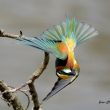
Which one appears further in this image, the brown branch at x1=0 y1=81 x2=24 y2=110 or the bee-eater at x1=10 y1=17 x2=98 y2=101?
the brown branch at x1=0 y1=81 x2=24 y2=110

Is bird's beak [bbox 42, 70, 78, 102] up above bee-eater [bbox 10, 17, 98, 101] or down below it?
below

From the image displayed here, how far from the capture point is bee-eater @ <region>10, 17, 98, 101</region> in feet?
1.37

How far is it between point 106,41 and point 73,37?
2203 millimetres

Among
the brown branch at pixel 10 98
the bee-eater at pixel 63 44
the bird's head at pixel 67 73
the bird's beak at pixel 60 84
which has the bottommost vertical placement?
the brown branch at pixel 10 98

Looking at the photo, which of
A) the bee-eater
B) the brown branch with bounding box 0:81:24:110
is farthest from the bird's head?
the brown branch with bounding box 0:81:24:110

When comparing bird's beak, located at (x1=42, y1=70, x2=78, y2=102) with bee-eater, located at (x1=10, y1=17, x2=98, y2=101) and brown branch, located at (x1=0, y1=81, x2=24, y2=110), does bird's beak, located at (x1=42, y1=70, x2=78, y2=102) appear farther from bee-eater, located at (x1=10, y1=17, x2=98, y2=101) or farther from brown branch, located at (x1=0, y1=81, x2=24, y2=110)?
brown branch, located at (x1=0, y1=81, x2=24, y2=110)

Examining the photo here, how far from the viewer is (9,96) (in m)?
0.54

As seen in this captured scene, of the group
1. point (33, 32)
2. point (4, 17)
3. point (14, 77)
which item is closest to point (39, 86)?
point (14, 77)

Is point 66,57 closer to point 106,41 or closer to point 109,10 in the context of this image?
point 106,41

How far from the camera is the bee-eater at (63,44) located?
0.42 meters

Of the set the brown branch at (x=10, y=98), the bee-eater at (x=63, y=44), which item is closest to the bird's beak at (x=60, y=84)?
the bee-eater at (x=63, y=44)

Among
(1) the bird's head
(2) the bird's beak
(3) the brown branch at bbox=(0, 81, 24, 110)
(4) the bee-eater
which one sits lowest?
(3) the brown branch at bbox=(0, 81, 24, 110)

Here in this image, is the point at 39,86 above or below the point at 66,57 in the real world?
below

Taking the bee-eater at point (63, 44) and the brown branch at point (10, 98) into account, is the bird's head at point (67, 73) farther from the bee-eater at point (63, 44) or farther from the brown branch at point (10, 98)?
the brown branch at point (10, 98)
